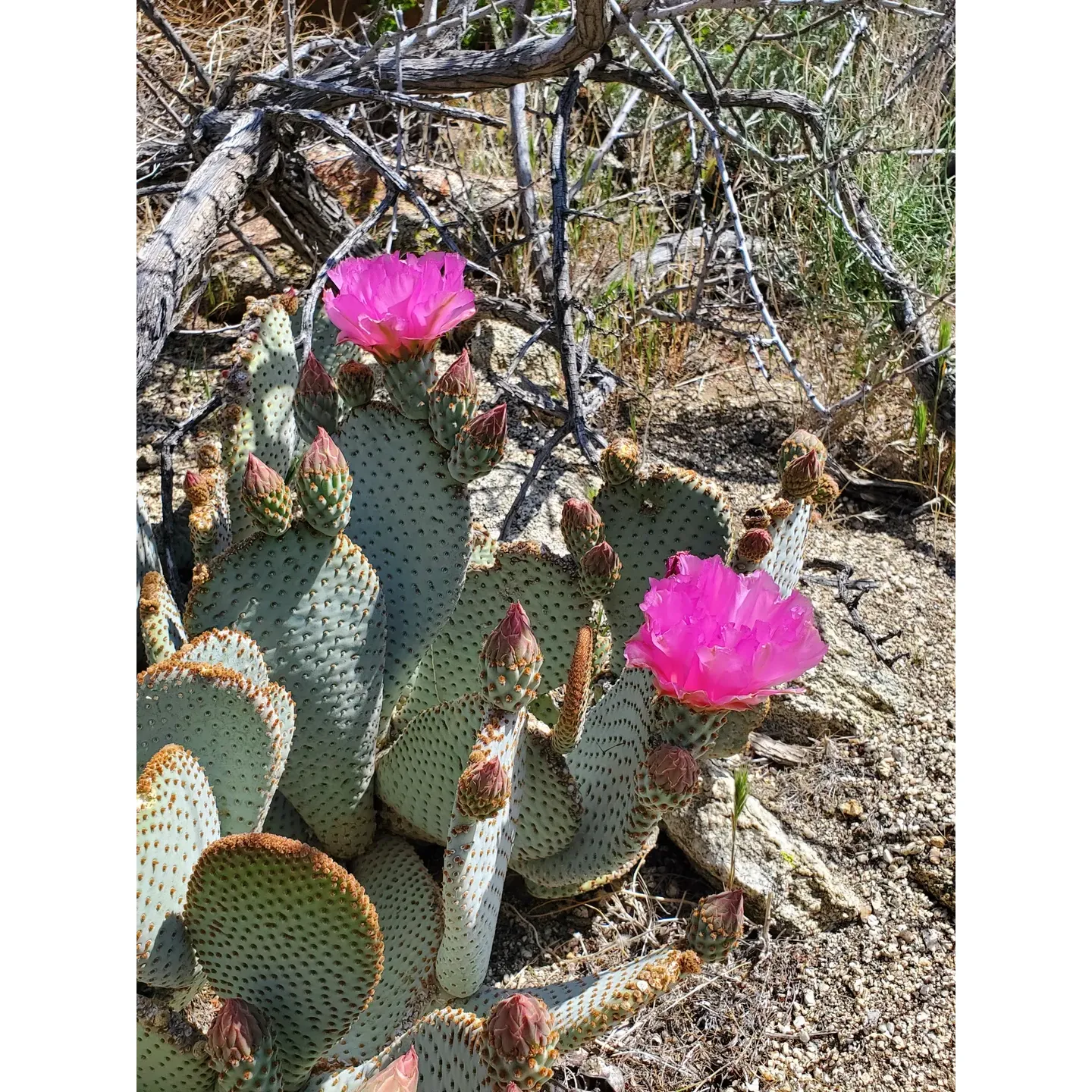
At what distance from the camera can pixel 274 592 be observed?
3.44 ft

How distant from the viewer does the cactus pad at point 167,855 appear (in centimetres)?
85

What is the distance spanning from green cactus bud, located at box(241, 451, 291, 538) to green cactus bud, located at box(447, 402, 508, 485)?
0.16 metres

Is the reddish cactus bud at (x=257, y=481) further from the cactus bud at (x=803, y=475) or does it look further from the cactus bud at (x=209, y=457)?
the cactus bud at (x=803, y=475)

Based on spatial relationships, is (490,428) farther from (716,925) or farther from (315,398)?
(716,925)

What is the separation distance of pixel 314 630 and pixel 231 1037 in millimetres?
379

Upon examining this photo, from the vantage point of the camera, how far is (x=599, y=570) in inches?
44.1

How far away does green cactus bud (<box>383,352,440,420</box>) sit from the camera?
1.07m

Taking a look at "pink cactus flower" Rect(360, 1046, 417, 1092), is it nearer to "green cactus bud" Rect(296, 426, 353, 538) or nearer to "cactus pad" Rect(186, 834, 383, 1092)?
"cactus pad" Rect(186, 834, 383, 1092)

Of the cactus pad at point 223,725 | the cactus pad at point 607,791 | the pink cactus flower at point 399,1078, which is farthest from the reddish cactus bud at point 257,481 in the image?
the pink cactus flower at point 399,1078

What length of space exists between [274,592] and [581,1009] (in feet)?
1.55

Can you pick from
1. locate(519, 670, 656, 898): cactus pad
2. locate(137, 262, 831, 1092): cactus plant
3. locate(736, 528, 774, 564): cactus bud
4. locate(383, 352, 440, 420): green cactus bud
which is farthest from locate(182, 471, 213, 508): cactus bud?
locate(736, 528, 774, 564): cactus bud

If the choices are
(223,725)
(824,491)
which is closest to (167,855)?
(223,725)
